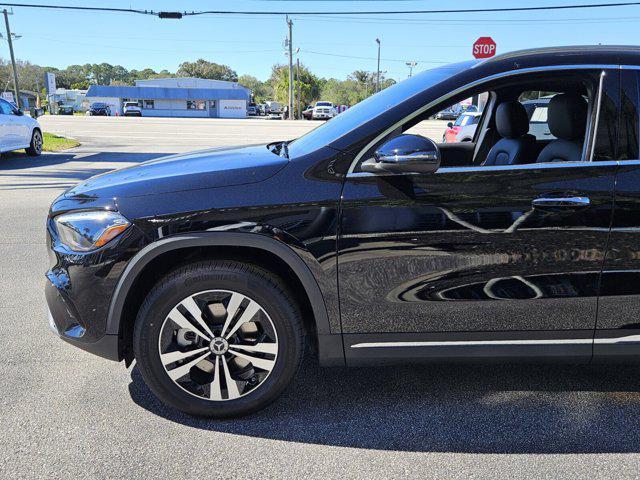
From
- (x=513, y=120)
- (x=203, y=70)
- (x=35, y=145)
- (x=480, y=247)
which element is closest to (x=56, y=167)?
(x=35, y=145)

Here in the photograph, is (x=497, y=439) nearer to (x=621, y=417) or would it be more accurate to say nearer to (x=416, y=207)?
(x=621, y=417)

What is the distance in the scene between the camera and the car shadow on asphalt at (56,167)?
36.0 ft

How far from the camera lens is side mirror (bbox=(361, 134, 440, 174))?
8.17 ft

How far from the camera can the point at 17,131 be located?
14.6m

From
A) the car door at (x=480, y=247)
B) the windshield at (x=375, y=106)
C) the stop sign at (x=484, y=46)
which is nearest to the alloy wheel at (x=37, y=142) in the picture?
the stop sign at (x=484, y=46)

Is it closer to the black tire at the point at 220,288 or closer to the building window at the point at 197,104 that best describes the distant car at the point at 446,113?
the black tire at the point at 220,288

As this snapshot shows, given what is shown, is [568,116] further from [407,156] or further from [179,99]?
[179,99]

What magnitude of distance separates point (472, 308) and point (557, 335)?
0.44m

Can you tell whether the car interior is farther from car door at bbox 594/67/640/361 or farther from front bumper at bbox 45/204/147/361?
front bumper at bbox 45/204/147/361

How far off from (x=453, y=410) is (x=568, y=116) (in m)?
1.73

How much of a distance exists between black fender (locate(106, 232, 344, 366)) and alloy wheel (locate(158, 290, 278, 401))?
0.77ft

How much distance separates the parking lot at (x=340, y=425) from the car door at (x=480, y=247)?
509 millimetres

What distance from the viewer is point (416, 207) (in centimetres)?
255

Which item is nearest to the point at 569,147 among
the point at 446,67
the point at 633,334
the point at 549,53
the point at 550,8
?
the point at 549,53
